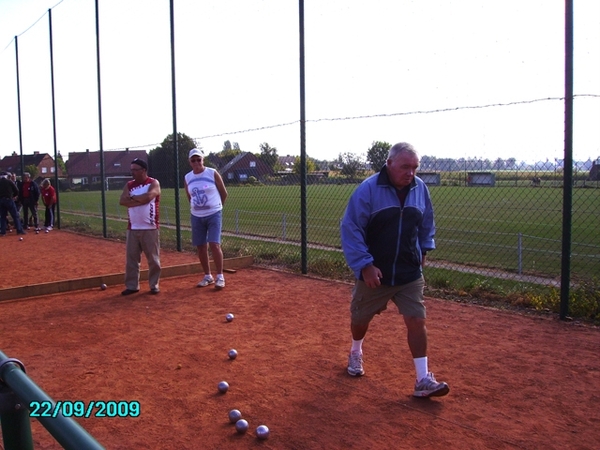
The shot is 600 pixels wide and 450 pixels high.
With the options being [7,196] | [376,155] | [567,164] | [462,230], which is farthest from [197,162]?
[7,196]

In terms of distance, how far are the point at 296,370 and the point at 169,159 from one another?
970cm

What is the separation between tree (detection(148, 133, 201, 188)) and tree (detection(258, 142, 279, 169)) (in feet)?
7.43

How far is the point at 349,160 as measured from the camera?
9.20 m

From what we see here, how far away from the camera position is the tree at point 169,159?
12.8 meters

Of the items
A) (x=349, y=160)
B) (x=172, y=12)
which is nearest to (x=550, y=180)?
(x=349, y=160)

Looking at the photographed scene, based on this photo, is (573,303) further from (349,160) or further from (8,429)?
(8,429)

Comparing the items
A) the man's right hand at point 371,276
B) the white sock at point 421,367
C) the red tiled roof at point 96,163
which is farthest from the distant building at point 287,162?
the red tiled roof at point 96,163

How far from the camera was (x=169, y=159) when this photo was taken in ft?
44.6

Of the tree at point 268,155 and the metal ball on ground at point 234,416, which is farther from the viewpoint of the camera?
the tree at point 268,155

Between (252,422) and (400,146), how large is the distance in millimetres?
2162

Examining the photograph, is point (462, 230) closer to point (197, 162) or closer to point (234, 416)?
point (197, 162)

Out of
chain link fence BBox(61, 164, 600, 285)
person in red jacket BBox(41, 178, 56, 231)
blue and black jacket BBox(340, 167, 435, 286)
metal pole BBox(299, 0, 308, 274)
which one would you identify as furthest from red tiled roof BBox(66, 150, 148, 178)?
blue and black jacket BBox(340, 167, 435, 286)

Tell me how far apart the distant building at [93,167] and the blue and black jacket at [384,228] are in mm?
23991

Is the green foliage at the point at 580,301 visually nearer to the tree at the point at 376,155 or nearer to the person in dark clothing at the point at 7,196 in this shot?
the tree at the point at 376,155
